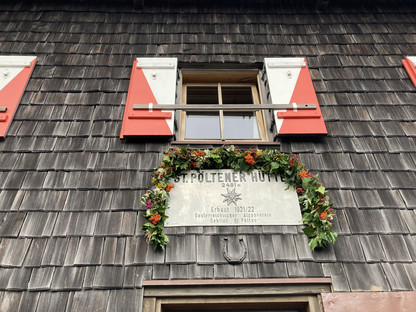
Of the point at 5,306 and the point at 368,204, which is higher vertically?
the point at 368,204

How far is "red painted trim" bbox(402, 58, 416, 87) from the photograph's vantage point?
329 cm

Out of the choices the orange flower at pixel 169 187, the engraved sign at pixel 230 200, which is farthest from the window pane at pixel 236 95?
the orange flower at pixel 169 187

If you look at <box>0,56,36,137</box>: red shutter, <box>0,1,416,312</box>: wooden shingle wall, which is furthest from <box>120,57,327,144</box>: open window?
<box>0,56,36,137</box>: red shutter

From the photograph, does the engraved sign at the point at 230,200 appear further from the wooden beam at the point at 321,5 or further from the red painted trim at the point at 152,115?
the wooden beam at the point at 321,5

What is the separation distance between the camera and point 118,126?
288 centimetres

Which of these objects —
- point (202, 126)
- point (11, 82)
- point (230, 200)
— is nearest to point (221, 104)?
point (202, 126)

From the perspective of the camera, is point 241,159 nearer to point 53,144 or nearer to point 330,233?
point 330,233

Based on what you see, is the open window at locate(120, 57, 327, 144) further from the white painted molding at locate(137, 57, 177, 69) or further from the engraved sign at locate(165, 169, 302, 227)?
the engraved sign at locate(165, 169, 302, 227)

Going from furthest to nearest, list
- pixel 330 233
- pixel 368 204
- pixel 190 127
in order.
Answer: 1. pixel 190 127
2. pixel 368 204
3. pixel 330 233

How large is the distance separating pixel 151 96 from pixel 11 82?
5.01 ft

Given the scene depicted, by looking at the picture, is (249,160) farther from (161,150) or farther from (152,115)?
(152,115)

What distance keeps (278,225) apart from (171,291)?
3.21 ft

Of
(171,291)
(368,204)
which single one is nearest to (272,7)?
(368,204)

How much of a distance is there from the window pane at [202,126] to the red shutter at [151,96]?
303mm
